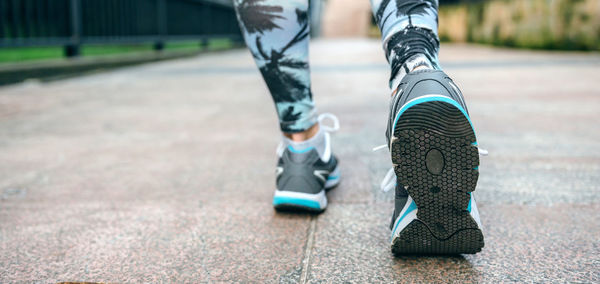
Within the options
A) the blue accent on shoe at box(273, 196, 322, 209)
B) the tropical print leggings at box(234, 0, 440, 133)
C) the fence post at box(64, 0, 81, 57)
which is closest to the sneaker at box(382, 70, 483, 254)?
the tropical print leggings at box(234, 0, 440, 133)

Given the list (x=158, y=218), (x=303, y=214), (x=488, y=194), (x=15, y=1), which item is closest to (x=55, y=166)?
(x=158, y=218)

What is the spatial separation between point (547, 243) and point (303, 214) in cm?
46

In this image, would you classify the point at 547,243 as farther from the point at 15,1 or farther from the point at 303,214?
the point at 15,1

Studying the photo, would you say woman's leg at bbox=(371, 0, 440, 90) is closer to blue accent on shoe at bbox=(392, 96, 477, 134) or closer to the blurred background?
blue accent on shoe at bbox=(392, 96, 477, 134)

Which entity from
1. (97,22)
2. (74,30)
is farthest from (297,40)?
(97,22)

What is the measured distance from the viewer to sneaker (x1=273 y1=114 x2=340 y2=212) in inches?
41.3

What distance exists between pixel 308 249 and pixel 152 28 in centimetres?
614

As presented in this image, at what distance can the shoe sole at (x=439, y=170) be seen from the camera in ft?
2.27

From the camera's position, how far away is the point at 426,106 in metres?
0.69

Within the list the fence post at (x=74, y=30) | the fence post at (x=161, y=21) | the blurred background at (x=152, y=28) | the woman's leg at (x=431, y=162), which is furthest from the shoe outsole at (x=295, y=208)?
the fence post at (x=161, y=21)

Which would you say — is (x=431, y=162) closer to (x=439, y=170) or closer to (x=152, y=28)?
(x=439, y=170)

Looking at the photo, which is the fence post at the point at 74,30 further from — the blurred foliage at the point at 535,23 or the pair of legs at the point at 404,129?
the blurred foliage at the point at 535,23

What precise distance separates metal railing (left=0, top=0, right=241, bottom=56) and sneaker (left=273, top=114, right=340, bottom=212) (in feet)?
10.4

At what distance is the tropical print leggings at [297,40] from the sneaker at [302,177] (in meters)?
0.06
